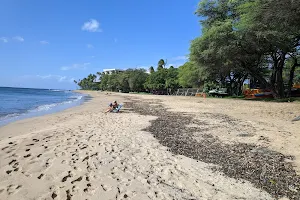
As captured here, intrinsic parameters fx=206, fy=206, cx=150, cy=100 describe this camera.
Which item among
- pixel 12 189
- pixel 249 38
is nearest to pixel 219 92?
pixel 249 38

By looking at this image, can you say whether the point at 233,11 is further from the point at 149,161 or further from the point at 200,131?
the point at 149,161

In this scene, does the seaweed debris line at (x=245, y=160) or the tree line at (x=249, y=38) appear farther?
the tree line at (x=249, y=38)

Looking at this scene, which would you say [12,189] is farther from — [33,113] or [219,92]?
[219,92]

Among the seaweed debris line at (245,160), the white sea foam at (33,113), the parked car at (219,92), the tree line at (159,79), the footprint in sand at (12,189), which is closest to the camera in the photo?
the footprint in sand at (12,189)

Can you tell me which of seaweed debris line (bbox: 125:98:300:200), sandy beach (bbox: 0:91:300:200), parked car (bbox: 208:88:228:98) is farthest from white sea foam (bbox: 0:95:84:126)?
parked car (bbox: 208:88:228:98)

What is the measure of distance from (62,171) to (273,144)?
5635 millimetres

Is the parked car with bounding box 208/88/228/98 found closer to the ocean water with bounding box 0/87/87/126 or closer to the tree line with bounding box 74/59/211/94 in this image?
the tree line with bounding box 74/59/211/94

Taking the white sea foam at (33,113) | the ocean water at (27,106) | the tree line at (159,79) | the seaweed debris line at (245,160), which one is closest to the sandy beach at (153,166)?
the seaweed debris line at (245,160)

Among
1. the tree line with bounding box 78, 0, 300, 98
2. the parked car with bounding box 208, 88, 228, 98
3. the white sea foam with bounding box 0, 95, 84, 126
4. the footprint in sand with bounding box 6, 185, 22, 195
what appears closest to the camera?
the footprint in sand with bounding box 6, 185, 22, 195

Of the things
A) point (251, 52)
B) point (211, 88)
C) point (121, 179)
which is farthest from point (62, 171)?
point (211, 88)

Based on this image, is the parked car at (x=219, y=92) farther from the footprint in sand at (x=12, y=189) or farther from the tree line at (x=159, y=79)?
the footprint in sand at (x=12, y=189)

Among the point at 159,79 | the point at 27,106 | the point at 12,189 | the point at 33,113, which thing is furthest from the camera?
the point at 159,79

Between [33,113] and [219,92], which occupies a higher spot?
[219,92]

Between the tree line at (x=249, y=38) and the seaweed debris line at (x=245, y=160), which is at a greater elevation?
the tree line at (x=249, y=38)
